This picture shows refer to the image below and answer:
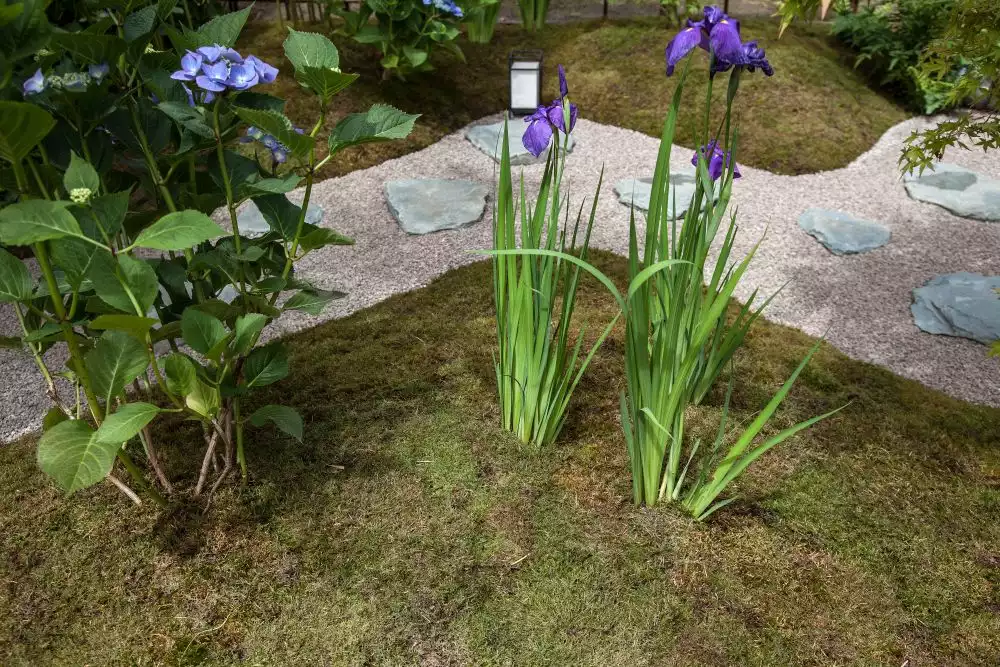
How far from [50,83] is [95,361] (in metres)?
0.44

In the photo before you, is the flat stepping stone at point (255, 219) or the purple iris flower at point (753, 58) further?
the flat stepping stone at point (255, 219)

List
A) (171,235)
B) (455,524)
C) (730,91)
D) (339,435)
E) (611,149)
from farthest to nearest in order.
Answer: (611,149) < (339,435) < (455,524) < (730,91) < (171,235)

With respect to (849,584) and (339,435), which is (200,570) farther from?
(849,584)

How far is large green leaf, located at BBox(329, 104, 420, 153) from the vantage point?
4.42 feet

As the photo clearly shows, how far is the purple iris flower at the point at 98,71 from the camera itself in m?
1.29

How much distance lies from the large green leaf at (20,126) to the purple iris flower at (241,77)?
259mm

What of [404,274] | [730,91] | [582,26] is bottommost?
[404,274]

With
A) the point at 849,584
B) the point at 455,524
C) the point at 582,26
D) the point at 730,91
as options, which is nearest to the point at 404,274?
the point at 455,524

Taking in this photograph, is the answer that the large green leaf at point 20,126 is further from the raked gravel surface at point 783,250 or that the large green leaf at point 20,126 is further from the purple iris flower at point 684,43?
the raked gravel surface at point 783,250

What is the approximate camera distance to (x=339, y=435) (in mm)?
1870

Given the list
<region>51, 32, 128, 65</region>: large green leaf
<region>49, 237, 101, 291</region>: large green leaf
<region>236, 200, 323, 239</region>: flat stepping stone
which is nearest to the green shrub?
<region>236, 200, 323, 239</region>: flat stepping stone

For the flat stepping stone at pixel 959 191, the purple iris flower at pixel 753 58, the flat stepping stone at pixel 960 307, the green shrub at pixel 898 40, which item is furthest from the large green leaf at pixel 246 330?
the green shrub at pixel 898 40

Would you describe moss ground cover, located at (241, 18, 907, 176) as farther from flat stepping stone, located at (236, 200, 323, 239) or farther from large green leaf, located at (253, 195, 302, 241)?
large green leaf, located at (253, 195, 302, 241)

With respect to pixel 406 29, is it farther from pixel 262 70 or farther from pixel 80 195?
pixel 80 195
